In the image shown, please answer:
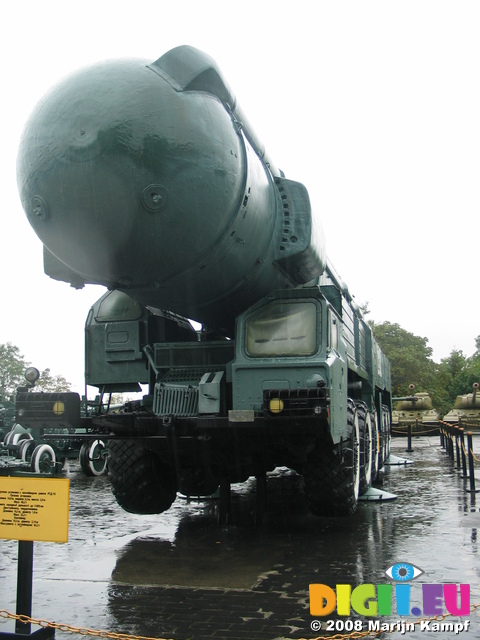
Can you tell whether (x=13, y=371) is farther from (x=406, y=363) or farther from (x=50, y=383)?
(x=406, y=363)

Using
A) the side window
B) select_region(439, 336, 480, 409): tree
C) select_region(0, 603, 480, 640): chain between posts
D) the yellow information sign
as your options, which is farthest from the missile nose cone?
select_region(439, 336, 480, 409): tree

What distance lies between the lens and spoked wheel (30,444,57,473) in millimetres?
13195

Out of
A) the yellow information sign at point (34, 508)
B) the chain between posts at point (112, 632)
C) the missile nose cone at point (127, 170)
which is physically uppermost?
the missile nose cone at point (127, 170)

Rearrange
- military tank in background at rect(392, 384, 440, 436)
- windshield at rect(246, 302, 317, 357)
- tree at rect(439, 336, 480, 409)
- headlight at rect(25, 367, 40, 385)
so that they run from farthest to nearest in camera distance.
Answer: tree at rect(439, 336, 480, 409) → military tank in background at rect(392, 384, 440, 436) → headlight at rect(25, 367, 40, 385) → windshield at rect(246, 302, 317, 357)

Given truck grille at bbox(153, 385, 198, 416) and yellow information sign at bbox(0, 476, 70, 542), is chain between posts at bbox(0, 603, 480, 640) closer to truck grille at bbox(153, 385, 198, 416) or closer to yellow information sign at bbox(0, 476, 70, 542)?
yellow information sign at bbox(0, 476, 70, 542)

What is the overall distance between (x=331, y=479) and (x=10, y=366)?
54.4 meters

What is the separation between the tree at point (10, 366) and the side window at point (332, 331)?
172 feet

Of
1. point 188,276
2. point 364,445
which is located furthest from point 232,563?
point 364,445

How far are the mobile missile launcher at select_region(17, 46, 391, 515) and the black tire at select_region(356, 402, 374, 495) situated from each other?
0.82ft

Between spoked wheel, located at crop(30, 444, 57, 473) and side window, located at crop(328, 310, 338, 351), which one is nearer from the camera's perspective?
side window, located at crop(328, 310, 338, 351)

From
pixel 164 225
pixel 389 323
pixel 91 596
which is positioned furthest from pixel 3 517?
pixel 389 323

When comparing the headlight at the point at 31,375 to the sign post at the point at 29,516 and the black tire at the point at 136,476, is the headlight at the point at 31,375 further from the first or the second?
the sign post at the point at 29,516

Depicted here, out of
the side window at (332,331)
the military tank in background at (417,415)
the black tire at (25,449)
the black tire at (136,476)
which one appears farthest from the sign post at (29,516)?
the military tank in background at (417,415)

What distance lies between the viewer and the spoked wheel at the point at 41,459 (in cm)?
1320
